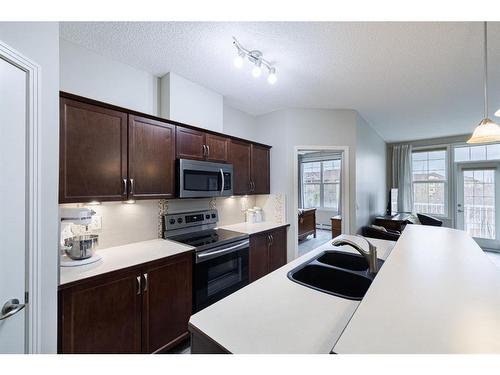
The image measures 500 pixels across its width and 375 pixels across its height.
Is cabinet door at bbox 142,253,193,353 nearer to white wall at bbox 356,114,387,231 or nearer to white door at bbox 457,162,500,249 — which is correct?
white wall at bbox 356,114,387,231

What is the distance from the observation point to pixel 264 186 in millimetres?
3221

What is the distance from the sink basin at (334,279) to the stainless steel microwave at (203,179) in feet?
4.20

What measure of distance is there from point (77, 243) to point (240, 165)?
184 centimetres

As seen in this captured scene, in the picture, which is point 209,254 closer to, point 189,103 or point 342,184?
point 189,103

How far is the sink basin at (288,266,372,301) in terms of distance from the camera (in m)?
1.25

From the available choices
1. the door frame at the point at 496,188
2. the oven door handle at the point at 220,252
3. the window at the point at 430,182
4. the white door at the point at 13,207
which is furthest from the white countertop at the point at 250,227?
the door frame at the point at 496,188

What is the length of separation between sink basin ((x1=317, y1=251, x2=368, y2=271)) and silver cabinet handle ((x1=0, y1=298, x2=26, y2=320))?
1.65 metres

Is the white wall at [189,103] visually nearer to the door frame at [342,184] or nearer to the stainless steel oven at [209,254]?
the stainless steel oven at [209,254]

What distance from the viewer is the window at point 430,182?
16.6 feet

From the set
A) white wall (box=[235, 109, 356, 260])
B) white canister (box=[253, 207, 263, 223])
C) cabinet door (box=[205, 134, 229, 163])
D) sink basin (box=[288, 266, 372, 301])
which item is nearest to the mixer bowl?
cabinet door (box=[205, 134, 229, 163])

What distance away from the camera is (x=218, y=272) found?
2039 millimetres

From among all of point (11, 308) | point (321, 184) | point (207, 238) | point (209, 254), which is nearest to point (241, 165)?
point (207, 238)

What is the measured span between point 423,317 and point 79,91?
257cm
